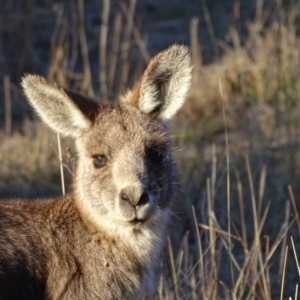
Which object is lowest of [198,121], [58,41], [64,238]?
[64,238]

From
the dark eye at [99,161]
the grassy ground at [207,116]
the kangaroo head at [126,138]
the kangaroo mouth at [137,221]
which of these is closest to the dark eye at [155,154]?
the kangaroo head at [126,138]

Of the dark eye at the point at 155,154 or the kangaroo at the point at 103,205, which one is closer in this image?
the kangaroo at the point at 103,205

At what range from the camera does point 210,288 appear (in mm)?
5738

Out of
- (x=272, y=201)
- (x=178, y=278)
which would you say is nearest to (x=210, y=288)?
(x=178, y=278)

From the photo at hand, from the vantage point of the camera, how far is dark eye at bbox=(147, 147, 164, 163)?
5.02 m

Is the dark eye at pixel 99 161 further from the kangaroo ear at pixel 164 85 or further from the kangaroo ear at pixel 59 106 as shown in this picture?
the kangaroo ear at pixel 164 85

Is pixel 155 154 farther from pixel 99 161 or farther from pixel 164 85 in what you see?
pixel 164 85

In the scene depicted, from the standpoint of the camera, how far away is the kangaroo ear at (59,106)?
199 inches

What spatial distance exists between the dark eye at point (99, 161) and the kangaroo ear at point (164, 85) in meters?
0.41

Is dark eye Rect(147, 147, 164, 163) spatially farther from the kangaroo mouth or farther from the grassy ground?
the grassy ground

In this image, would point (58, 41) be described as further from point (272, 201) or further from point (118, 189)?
point (118, 189)

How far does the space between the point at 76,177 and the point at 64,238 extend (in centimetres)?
41

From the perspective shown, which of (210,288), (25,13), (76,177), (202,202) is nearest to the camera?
(76,177)

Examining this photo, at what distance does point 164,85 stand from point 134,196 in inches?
35.4
